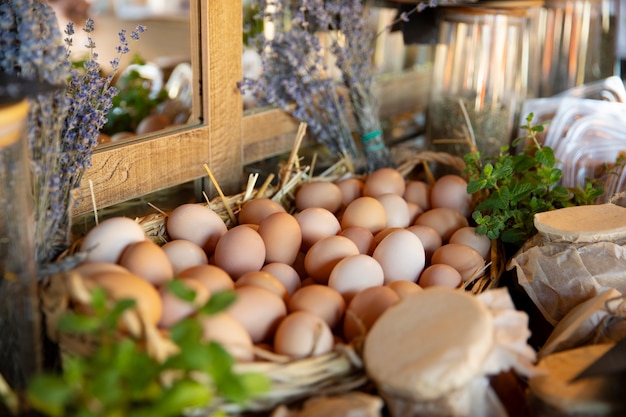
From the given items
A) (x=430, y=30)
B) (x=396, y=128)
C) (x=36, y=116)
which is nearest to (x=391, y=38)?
(x=396, y=128)

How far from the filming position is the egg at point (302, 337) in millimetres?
880

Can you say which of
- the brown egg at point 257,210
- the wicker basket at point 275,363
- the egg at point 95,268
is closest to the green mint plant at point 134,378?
the wicker basket at point 275,363

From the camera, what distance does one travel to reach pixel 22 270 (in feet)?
2.87

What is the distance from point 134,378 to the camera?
702mm

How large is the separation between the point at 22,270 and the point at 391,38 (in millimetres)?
1649

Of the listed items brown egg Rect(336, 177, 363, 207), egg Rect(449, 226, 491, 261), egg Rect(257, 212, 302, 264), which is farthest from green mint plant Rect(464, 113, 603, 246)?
egg Rect(257, 212, 302, 264)

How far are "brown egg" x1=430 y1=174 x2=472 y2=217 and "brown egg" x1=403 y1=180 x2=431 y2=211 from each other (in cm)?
3

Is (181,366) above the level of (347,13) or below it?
below

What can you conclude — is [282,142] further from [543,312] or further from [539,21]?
[539,21]

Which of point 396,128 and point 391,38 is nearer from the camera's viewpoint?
point 396,128

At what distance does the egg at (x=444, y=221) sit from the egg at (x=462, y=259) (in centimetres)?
12

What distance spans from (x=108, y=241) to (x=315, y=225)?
0.40m

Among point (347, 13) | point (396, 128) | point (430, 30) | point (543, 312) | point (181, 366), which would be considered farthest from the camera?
point (396, 128)

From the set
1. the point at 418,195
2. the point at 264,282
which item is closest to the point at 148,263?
the point at 264,282
